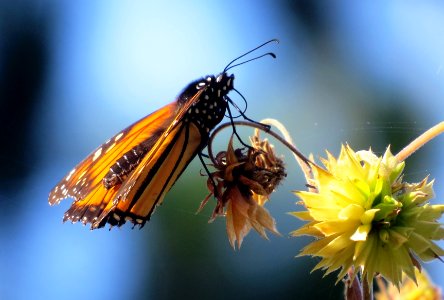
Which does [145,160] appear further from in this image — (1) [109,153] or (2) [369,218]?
(2) [369,218]

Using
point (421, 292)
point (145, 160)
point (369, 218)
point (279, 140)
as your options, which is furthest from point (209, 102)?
point (421, 292)

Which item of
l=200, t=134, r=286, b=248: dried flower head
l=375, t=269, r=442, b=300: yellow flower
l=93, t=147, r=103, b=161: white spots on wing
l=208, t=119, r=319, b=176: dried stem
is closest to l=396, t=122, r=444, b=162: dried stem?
l=208, t=119, r=319, b=176: dried stem

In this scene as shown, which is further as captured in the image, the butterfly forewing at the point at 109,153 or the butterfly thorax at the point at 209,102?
the butterfly forewing at the point at 109,153

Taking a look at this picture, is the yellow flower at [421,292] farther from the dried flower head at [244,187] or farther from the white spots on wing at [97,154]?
the white spots on wing at [97,154]

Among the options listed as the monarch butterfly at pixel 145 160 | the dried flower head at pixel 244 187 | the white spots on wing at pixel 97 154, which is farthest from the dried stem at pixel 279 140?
the white spots on wing at pixel 97 154

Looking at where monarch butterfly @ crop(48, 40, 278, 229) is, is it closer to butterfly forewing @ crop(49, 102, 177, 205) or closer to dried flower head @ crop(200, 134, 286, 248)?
butterfly forewing @ crop(49, 102, 177, 205)
